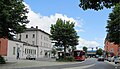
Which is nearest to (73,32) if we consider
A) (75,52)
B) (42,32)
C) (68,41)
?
(68,41)

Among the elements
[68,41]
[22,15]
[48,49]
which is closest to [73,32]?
[68,41]

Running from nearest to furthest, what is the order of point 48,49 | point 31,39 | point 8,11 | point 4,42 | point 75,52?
point 8,11, point 4,42, point 75,52, point 31,39, point 48,49

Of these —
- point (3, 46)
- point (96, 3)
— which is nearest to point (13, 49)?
point (3, 46)

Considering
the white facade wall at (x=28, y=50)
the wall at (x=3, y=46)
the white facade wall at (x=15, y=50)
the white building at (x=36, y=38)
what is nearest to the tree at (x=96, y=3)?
the white facade wall at (x=15, y=50)

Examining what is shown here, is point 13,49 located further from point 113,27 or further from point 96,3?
point 96,3

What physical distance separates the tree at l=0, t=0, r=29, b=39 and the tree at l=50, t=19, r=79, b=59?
31219mm

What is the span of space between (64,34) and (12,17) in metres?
33.8

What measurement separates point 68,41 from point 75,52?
13.1 meters

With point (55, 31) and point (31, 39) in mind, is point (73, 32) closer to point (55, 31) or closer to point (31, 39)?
point (55, 31)

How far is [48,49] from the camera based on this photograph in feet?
431

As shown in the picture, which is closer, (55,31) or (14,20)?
(14,20)

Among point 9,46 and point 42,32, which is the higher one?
point 42,32

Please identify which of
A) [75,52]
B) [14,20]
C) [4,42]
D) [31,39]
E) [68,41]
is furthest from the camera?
[31,39]

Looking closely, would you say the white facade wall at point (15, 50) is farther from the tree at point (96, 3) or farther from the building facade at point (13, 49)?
the tree at point (96, 3)
